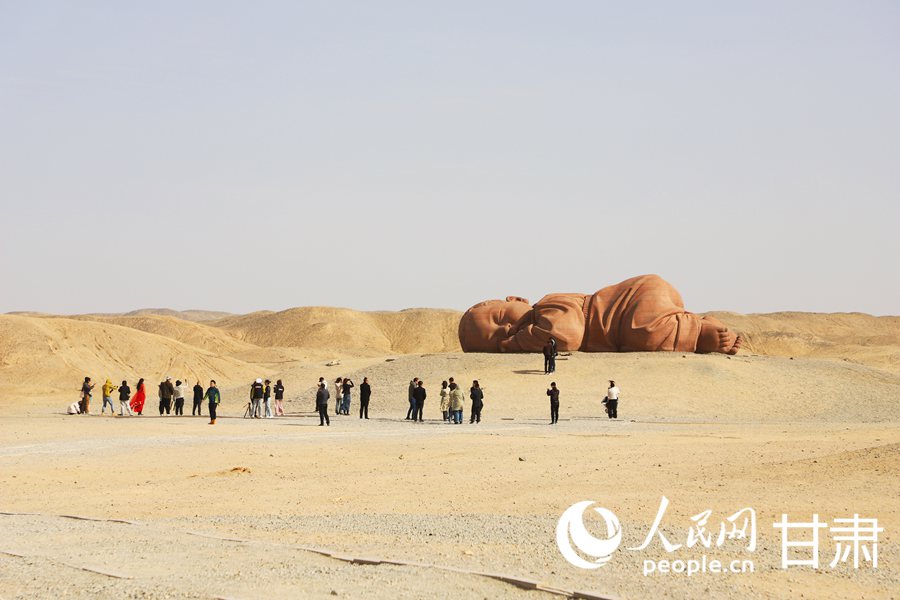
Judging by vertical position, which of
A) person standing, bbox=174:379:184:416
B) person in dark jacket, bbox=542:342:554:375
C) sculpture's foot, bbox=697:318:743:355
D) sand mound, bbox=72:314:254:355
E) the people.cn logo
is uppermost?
sand mound, bbox=72:314:254:355

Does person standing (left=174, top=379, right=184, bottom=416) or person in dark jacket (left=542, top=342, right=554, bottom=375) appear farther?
person in dark jacket (left=542, top=342, right=554, bottom=375)

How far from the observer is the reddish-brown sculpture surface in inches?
1575

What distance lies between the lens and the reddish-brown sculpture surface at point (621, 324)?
40.0 m

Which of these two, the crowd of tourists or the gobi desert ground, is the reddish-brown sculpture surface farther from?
the crowd of tourists

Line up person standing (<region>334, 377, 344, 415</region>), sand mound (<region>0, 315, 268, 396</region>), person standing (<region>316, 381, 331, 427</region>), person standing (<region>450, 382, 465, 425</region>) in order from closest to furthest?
person standing (<region>316, 381, 331, 427</region>) < person standing (<region>450, 382, 465, 425</region>) < person standing (<region>334, 377, 344, 415</region>) < sand mound (<region>0, 315, 268, 396</region>)

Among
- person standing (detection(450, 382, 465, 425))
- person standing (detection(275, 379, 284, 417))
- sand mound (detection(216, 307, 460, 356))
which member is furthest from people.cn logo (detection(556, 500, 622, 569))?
sand mound (detection(216, 307, 460, 356))

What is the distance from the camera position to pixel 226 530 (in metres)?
12.6

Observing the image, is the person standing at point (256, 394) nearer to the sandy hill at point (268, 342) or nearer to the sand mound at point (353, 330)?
the sandy hill at point (268, 342)

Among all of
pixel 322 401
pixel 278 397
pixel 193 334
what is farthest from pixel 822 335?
pixel 322 401

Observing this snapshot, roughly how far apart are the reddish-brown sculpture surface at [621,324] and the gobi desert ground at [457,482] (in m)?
1.22

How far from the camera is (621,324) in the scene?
40.7 meters

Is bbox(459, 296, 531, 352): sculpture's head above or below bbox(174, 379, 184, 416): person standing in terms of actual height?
above

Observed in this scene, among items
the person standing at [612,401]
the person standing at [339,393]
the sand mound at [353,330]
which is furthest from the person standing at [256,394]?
the sand mound at [353,330]

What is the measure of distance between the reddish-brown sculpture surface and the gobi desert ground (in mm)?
1219
